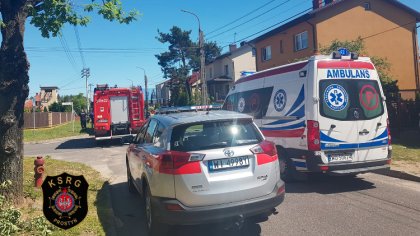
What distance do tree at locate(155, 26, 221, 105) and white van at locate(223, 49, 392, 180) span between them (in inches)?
1779

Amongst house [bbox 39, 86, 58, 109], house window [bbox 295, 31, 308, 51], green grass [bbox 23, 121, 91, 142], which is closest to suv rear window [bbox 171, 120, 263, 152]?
house window [bbox 295, 31, 308, 51]

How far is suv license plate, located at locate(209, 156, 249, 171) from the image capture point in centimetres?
470

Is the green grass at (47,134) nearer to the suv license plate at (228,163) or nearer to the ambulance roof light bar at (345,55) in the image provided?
the ambulance roof light bar at (345,55)

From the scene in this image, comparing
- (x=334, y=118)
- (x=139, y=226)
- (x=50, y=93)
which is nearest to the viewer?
(x=139, y=226)

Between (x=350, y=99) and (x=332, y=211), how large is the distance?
261 cm

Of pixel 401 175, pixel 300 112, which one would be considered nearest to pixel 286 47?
pixel 401 175

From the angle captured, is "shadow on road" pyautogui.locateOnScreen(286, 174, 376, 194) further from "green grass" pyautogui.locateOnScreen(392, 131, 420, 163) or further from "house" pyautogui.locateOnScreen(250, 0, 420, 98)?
"house" pyautogui.locateOnScreen(250, 0, 420, 98)

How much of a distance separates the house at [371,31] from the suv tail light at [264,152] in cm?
2085

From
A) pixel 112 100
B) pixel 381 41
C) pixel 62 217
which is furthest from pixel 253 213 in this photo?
pixel 381 41

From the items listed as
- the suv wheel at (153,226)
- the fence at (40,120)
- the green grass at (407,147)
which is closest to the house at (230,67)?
the fence at (40,120)

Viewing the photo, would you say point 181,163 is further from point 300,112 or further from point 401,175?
point 401,175

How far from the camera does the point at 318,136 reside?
24.0 feet

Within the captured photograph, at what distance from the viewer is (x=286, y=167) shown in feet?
26.9

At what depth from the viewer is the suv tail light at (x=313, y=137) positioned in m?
7.31
